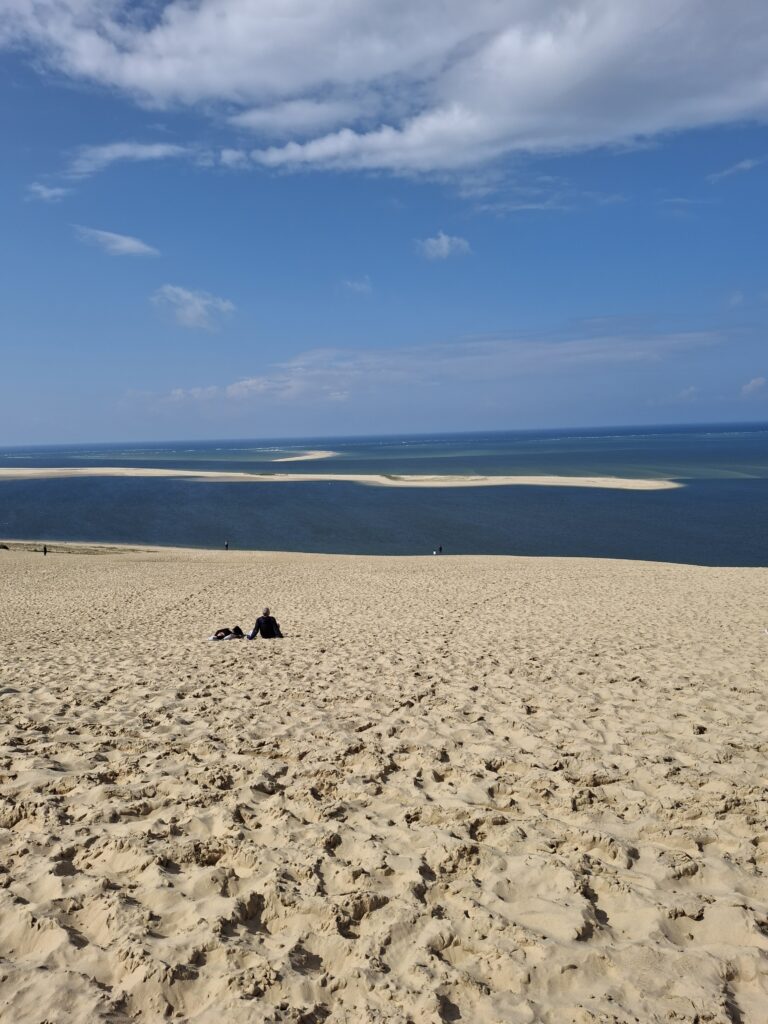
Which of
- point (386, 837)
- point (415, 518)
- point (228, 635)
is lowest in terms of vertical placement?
point (415, 518)

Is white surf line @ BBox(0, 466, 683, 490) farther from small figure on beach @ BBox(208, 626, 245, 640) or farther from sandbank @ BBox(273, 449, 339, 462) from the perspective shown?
small figure on beach @ BBox(208, 626, 245, 640)

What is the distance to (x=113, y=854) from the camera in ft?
14.7

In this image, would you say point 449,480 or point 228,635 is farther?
point 449,480

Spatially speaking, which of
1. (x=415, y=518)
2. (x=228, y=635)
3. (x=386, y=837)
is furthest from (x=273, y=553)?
(x=386, y=837)

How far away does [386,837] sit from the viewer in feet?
15.7

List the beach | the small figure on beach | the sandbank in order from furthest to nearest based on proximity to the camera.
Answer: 1. the sandbank
2. the small figure on beach
3. the beach

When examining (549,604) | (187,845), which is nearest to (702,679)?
(187,845)

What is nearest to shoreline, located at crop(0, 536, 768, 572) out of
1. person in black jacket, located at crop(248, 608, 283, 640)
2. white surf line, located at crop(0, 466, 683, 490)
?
person in black jacket, located at crop(248, 608, 283, 640)

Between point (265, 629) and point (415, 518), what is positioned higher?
point (265, 629)

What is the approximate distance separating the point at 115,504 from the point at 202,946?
61.4 meters

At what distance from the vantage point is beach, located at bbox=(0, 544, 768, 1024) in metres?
3.39

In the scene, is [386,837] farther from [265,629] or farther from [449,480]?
[449,480]

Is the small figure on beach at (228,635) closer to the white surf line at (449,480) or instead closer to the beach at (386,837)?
the beach at (386,837)

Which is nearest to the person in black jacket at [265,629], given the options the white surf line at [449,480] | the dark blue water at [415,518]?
the dark blue water at [415,518]
